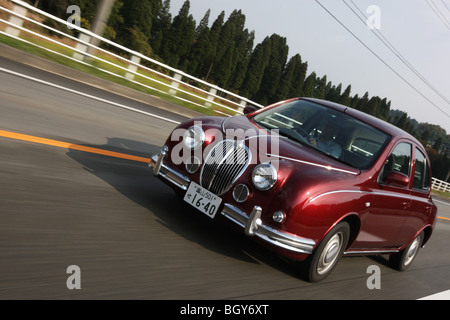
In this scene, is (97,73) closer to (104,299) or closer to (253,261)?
(253,261)

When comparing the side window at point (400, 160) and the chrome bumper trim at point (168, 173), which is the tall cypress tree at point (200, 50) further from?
the chrome bumper trim at point (168, 173)

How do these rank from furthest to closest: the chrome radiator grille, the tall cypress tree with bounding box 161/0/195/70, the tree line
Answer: the tall cypress tree with bounding box 161/0/195/70 → the tree line → the chrome radiator grille

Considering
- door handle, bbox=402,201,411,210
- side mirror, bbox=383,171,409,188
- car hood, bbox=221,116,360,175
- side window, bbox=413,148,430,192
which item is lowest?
door handle, bbox=402,201,411,210

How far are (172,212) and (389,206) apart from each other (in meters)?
2.43

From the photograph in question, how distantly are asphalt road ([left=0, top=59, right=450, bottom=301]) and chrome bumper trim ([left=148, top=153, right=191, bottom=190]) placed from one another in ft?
1.37

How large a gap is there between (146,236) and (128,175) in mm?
1945

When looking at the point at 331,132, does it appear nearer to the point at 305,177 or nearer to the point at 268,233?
the point at 305,177

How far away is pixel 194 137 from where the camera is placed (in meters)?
4.95

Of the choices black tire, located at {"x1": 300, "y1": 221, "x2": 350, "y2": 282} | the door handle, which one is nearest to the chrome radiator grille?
black tire, located at {"x1": 300, "y1": 221, "x2": 350, "y2": 282}

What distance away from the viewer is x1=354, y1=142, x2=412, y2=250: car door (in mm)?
5105

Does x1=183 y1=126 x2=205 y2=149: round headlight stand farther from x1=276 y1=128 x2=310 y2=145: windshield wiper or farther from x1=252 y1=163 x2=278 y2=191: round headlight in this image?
x1=276 y1=128 x2=310 y2=145: windshield wiper

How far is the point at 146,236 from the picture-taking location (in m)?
4.40

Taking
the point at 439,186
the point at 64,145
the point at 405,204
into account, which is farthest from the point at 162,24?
the point at 405,204
